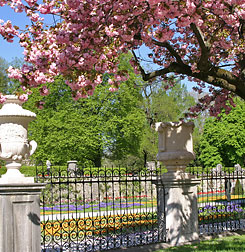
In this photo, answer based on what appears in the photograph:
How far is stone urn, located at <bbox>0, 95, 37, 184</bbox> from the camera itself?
21.3 feet

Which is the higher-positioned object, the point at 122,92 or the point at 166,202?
the point at 122,92

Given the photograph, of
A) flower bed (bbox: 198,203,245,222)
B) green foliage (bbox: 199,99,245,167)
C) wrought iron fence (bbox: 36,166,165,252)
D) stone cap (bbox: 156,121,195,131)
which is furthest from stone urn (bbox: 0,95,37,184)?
green foliage (bbox: 199,99,245,167)

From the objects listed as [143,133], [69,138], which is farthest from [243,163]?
[69,138]

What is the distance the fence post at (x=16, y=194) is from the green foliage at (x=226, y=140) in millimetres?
32534

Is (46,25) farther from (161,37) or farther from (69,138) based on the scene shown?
(69,138)

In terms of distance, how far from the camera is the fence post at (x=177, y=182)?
8867 millimetres

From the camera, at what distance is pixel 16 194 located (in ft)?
21.1

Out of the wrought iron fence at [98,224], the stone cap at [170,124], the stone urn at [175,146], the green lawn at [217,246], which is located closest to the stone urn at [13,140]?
the wrought iron fence at [98,224]

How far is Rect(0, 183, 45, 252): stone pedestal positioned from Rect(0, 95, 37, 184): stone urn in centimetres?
16

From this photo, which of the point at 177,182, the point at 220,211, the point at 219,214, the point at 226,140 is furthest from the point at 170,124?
the point at 226,140

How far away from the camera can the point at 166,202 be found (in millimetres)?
9047

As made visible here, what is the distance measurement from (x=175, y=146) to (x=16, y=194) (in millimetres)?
3810

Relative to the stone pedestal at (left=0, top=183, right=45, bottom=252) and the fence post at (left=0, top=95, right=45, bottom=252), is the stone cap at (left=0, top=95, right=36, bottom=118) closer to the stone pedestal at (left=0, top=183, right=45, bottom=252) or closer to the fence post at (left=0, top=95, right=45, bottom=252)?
the fence post at (left=0, top=95, right=45, bottom=252)

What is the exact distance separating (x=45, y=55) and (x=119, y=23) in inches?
54.0
